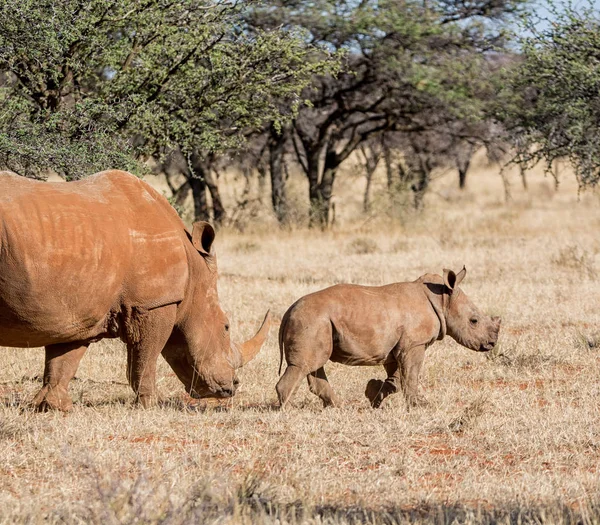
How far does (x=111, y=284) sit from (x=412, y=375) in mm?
2256

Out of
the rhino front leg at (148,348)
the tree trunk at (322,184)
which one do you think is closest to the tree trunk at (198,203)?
the tree trunk at (322,184)

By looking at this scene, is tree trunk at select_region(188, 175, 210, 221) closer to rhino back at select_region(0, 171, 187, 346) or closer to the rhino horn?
the rhino horn

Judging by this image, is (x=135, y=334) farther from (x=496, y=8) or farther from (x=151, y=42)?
(x=496, y=8)

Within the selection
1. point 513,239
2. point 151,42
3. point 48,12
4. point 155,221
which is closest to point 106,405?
point 155,221

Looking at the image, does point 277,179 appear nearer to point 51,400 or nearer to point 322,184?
point 322,184

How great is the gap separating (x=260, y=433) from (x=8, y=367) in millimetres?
3304

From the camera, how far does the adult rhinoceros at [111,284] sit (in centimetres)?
617

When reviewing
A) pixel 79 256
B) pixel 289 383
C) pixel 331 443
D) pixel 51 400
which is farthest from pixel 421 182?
pixel 331 443

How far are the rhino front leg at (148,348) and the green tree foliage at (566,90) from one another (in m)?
8.97

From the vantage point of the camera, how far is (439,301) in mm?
7535

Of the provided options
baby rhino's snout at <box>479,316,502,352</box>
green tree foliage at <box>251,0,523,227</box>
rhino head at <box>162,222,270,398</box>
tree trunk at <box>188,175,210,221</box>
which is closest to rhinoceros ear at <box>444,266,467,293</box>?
baby rhino's snout at <box>479,316,502,352</box>

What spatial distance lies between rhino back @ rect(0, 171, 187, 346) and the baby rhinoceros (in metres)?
0.93

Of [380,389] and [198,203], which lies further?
[198,203]

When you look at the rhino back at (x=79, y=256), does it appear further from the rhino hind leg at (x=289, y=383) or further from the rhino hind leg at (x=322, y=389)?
the rhino hind leg at (x=322, y=389)
